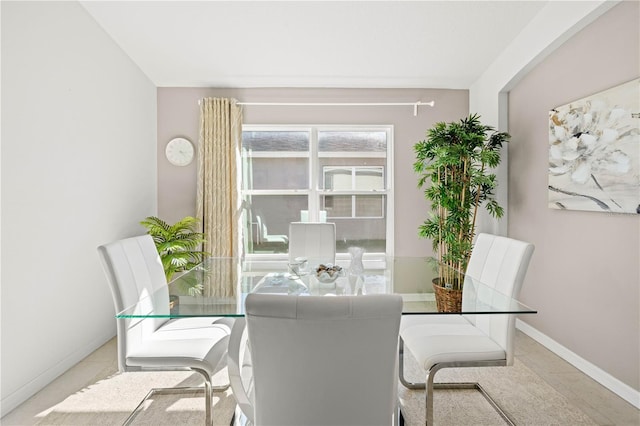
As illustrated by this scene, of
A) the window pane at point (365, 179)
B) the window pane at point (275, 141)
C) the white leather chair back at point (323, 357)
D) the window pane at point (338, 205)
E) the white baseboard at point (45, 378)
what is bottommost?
the white baseboard at point (45, 378)

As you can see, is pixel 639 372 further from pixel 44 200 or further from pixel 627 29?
pixel 44 200

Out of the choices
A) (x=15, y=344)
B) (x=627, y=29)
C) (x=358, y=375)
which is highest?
(x=627, y=29)

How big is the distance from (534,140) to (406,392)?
2.36m

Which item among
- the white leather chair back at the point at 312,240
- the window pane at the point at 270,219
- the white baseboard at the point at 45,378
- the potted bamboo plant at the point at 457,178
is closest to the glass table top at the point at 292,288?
the white leather chair back at the point at 312,240

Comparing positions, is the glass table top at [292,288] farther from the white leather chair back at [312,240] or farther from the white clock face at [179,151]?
the white clock face at [179,151]

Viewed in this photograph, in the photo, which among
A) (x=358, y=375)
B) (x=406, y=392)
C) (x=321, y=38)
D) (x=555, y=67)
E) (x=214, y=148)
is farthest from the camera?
(x=214, y=148)

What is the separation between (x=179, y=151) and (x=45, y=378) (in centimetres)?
244

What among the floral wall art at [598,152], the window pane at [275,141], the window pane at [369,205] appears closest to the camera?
the floral wall art at [598,152]

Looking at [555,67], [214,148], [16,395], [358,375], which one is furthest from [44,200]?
[555,67]

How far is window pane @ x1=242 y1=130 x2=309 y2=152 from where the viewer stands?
13.9 feet

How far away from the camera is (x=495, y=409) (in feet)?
6.93

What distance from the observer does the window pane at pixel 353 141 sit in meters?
4.27

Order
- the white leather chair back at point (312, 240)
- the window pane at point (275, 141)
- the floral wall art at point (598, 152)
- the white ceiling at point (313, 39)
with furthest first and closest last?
1. the window pane at point (275, 141)
2. the white leather chair back at point (312, 240)
3. the white ceiling at point (313, 39)
4. the floral wall art at point (598, 152)

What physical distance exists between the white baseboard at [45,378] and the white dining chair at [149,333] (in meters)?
0.73
